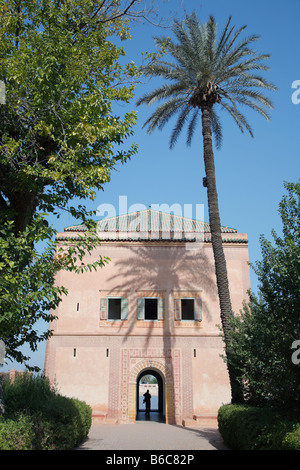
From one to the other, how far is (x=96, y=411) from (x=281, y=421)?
1267cm

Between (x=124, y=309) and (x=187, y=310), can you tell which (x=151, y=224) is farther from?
(x=124, y=309)

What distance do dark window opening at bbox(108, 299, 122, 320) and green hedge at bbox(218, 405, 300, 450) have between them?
37.6ft

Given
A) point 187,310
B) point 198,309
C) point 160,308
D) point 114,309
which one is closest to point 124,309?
point 160,308

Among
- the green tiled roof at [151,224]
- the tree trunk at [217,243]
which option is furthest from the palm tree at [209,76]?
the green tiled roof at [151,224]

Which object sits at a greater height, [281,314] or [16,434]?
[281,314]

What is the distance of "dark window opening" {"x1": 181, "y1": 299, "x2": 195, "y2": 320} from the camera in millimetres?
22078

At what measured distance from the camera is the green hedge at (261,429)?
A: 26.7 feet

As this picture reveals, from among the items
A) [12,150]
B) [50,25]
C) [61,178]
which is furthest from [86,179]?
[50,25]

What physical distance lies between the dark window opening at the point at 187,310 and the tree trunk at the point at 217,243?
6814 millimetres

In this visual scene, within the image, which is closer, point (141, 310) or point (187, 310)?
point (141, 310)

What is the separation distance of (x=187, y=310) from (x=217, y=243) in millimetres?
7348

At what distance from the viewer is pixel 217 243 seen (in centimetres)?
1581

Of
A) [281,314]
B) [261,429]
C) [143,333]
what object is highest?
[143,333]

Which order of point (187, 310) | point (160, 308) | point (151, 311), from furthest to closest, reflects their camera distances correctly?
point (151, 311), point (187, 310), point (160, 308)
